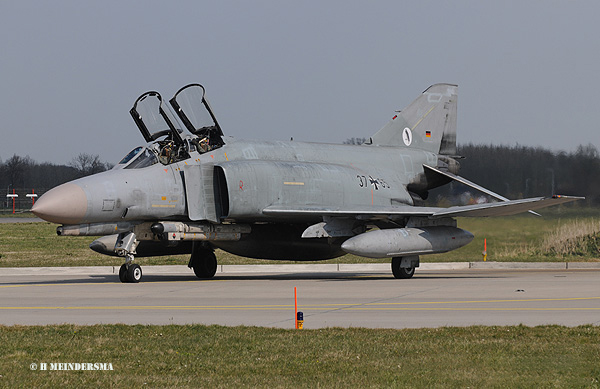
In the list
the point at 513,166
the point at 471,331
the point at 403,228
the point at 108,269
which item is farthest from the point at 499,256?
the point at 471,331

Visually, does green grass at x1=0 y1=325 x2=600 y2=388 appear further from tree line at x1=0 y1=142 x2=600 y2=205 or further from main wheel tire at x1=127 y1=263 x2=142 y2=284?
tree line at x1=0 y1=142 x2=600 y2=205

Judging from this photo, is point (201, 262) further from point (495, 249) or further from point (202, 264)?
point (495, 249)

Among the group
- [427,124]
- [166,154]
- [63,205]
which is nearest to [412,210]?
[427,124]

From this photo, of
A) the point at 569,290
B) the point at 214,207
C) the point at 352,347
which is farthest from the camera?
the point at 214,207

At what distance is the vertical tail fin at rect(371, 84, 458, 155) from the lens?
24.0 metres

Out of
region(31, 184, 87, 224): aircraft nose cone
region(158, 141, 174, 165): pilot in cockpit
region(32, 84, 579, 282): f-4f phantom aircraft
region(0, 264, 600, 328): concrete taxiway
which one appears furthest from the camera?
region(158, 141, 174, 165): pilot in cockpit

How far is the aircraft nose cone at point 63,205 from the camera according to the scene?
15.5m

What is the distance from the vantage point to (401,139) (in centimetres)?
2395

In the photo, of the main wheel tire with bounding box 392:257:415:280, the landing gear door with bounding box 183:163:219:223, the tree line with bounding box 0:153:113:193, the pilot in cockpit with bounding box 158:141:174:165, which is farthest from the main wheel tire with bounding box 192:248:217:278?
the tree line with bounding box 0:153:113:193

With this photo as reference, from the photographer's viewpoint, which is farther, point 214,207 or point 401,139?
point 401,139

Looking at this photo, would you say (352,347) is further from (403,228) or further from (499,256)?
(499,256)

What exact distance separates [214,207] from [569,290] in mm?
7931

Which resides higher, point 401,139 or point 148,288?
point 401,139

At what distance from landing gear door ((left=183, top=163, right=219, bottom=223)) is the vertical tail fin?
22.8 feet
